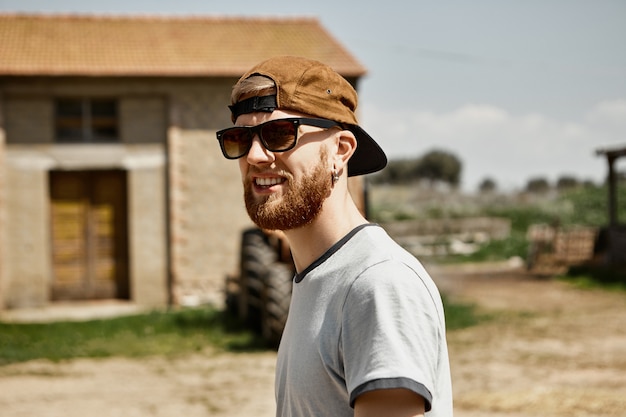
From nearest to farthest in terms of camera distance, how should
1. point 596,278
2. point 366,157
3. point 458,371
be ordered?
point 366,157
point 458,371
point 596,278

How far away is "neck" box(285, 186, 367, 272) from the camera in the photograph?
189cm

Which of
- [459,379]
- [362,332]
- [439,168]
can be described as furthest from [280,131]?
[439,168]

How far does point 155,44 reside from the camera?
17.5 meters

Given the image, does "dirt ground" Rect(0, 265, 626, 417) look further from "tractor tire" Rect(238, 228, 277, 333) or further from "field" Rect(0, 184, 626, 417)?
"tractor tire" Rect(238, 228, 277, 333)

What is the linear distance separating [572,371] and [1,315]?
10.7 m

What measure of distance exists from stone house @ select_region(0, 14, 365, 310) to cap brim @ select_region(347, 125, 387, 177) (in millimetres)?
14262

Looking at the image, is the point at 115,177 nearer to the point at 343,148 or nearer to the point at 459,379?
the point at 459,379

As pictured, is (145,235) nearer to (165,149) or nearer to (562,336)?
(165,149)

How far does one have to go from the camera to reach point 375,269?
166 centimetres

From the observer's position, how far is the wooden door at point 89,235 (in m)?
16.2

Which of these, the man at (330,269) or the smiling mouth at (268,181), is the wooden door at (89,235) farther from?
the smiling mouth at (268,181)

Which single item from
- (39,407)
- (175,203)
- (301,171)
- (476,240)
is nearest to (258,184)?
(301,171)

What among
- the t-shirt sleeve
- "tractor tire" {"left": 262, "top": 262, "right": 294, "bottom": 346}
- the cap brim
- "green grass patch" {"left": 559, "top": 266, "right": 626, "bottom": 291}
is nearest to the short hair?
the cap brim

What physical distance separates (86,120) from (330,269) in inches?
607
